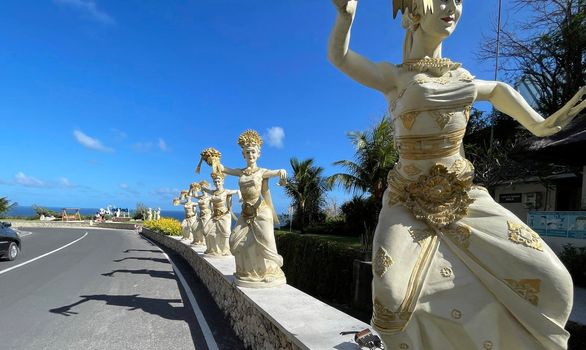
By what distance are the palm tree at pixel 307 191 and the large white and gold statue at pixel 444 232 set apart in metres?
26.8

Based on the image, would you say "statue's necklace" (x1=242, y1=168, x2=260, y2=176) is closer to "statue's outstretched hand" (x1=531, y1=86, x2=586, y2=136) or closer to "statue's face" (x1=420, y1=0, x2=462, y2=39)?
"statue's face" (x1=420, y1=0, x2=462, y2=39)

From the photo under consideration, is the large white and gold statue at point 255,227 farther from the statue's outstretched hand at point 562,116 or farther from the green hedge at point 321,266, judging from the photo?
the green hedge at point 321,266

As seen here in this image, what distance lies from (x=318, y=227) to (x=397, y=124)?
80.3ft

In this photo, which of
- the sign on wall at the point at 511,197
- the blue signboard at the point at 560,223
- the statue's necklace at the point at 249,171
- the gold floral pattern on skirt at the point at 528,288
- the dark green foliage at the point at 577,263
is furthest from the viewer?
the sign on wall at the point at 511,197

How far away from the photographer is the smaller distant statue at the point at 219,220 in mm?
10906

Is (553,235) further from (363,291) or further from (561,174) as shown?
(363,291)

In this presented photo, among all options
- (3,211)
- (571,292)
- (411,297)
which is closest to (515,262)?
(571,292)

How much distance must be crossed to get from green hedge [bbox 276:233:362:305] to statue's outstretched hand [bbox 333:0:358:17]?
988 cm

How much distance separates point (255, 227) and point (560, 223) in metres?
8.39

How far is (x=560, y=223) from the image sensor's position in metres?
10.7

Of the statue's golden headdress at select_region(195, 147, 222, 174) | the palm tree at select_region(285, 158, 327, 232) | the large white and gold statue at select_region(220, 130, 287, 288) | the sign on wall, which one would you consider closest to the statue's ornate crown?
the statue's golden headdress at select_region(195, 147, 222, 174)

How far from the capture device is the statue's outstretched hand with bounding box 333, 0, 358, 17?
2332mm

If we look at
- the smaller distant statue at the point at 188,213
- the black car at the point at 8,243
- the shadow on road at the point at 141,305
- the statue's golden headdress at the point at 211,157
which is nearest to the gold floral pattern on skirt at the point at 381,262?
the shadow on road at the point at 141,305

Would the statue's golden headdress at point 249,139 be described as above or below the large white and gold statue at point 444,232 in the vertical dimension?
above
